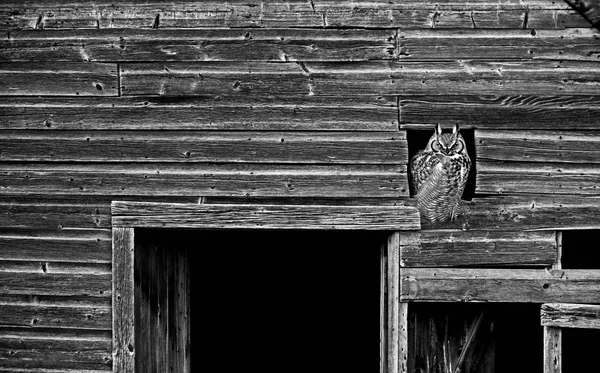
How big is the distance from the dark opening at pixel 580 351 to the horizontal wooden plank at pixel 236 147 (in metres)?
3.78

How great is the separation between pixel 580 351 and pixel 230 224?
4585mm

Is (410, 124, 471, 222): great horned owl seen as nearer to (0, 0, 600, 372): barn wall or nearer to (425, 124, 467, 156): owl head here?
(425, 124, 467, 156): owl head

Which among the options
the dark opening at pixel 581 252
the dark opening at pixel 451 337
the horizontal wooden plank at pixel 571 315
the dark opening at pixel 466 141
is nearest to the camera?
the horizontal wooden plank at pixel 571 315

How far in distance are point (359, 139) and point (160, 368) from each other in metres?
2.28

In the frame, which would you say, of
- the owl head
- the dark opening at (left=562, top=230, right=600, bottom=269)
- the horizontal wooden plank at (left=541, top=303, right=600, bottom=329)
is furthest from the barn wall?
the dark opening at (left=562, top=230, right=600, bottom=269)

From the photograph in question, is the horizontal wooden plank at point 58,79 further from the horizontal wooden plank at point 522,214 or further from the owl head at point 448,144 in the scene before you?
the horizontal wooden plank at point 522,214

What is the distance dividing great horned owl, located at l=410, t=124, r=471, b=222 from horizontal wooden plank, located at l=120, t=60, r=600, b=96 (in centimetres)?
35

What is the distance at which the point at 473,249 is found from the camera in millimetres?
5453

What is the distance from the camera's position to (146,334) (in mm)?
5703

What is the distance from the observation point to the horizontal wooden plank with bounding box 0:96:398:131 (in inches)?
215

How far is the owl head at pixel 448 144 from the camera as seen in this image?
534cm

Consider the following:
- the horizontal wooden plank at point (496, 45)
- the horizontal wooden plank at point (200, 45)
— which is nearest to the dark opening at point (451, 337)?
the horizontal wooden plank at point (496, 45)

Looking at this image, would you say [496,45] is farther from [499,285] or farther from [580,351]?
[580,351]

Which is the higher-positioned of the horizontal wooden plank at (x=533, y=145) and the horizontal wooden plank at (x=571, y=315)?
the horizontal wooden plank at (x=533, y=145)
